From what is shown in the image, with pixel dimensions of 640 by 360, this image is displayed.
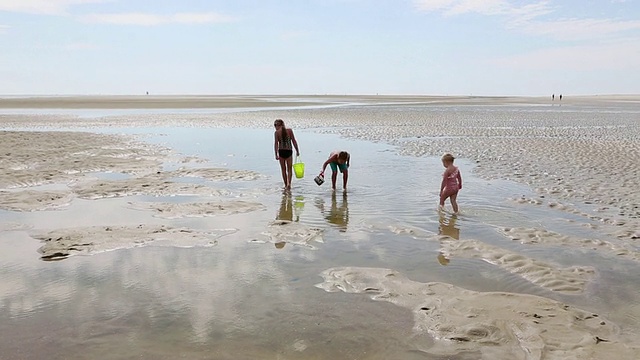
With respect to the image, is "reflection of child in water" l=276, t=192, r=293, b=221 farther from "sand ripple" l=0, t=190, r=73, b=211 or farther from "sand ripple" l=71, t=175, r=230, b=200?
"sand ripple" l=0, t=190, r=73, b=211

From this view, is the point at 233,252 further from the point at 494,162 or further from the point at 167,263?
the point at 494,162

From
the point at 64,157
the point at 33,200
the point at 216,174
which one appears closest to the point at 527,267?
the point at 216,174

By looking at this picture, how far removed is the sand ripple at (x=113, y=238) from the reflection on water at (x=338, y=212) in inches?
65.4

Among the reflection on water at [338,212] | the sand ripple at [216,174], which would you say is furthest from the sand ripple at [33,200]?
the reflection on water at [338,212]

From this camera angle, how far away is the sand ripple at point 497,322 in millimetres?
4211

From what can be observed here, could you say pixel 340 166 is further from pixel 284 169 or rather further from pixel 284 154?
pixel 284 154

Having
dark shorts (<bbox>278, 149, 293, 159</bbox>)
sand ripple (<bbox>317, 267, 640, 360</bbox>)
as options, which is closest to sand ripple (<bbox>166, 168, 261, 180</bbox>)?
dark shorts (<bbox>278, 149, 293, 159</bbox>)

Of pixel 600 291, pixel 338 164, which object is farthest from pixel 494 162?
pixel 600 291

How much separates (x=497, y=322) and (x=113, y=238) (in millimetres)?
5293

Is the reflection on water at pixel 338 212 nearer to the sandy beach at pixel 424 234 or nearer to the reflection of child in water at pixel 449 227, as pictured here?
the sandy beach at pixel 424 234

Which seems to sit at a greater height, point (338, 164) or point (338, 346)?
point (338, 164)

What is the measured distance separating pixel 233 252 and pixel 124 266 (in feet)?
4.43

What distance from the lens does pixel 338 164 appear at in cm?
1088

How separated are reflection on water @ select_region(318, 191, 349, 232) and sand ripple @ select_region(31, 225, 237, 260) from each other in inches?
65.4
